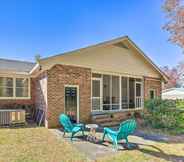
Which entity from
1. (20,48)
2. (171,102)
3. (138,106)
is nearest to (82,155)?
(171,102)

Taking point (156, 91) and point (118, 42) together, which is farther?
point (156, 91)

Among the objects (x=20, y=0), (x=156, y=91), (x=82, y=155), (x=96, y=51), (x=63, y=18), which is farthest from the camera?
(x=156, y=91)

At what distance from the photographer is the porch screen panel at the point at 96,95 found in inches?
494

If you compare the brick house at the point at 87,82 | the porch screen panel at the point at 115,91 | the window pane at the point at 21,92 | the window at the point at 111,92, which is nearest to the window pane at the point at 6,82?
the brick house at the point at 87,82

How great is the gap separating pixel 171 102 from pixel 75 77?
6.42 m

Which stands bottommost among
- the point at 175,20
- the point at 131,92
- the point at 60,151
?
the point at 60,151

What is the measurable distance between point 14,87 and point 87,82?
558 cm

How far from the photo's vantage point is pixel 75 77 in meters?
11.0

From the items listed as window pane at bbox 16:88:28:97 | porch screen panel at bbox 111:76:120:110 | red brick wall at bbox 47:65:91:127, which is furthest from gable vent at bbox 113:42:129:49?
window pane at bbox 16:88:28:97

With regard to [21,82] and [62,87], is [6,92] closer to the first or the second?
[21,82]

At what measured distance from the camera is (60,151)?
19.0 feet

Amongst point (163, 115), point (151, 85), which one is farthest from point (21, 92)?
point (151, 85)

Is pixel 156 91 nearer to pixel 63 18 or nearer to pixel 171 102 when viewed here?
pixel 171 102

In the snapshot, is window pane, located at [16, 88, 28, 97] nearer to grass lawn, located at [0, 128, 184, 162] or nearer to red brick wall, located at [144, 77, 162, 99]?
grass lawn, located at [0, 128, 184, 162]
